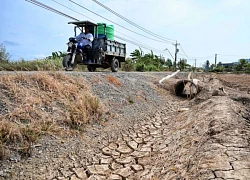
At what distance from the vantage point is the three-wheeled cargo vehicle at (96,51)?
9.13 m

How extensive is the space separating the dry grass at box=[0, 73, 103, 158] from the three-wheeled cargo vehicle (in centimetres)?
314

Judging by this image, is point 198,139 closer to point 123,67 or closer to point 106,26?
point 106,26

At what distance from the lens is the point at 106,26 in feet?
36.3

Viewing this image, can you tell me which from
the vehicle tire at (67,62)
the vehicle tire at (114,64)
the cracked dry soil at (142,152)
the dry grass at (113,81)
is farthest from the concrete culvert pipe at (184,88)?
the vehicle tire at (67,62)

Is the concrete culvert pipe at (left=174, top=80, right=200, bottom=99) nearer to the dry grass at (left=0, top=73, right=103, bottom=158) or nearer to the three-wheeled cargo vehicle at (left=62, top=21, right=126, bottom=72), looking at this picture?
the three-wheeled cargo vehicle at (left=62, top=21, right=126, bottom=72)

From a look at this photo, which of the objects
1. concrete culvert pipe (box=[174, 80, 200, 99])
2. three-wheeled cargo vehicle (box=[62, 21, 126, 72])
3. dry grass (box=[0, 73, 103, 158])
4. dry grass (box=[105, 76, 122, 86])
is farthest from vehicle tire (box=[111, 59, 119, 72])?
dry grass (box=[0, 73, 103, 158])

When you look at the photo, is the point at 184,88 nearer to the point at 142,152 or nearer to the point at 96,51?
the point at 96,51

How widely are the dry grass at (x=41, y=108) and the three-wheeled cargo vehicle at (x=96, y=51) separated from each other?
10.3ft

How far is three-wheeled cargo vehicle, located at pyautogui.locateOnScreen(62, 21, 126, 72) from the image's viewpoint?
9.13m

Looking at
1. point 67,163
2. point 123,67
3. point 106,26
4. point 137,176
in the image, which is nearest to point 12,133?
point 67,163

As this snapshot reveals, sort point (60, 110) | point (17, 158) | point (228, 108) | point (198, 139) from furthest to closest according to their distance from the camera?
point (228, 108), point (60, 110), point (198, 139), point (17, 158)

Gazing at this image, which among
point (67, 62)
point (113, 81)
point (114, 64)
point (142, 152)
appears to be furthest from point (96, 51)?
point (142, 152)

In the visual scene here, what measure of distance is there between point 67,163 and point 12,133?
3.42 ft

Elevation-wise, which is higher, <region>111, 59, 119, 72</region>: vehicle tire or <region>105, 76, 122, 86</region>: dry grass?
<region>111, 59, 119, 72</region>: vehicle tire
